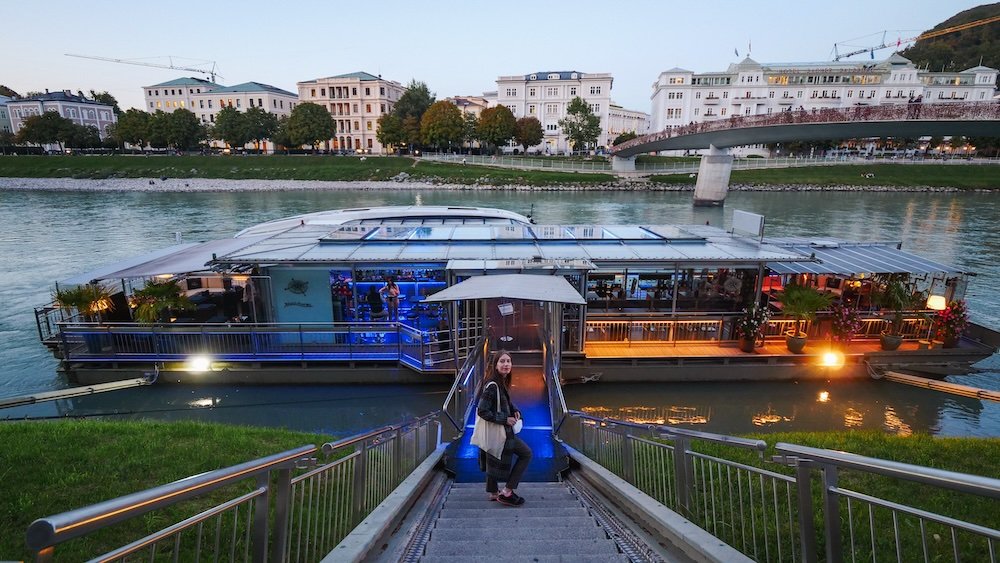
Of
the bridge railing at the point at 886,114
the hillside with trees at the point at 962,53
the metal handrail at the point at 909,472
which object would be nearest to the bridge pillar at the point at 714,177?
the bridge railing at the point at 886,114

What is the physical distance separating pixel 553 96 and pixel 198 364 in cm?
11748

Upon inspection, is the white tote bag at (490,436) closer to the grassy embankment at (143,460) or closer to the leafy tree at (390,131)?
the grassy embankment at (143,460)

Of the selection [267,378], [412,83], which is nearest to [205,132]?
[412,83]

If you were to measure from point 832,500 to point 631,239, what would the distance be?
1338cm

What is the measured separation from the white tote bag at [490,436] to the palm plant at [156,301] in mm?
11467

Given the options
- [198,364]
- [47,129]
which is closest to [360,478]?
[198,364]

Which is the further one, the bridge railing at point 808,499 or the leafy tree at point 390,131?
the leafy tree at point 390,131

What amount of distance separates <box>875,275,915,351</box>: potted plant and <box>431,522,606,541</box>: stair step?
1269cm

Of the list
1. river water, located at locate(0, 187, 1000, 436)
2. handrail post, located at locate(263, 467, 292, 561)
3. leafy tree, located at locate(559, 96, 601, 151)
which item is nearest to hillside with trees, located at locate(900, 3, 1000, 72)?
leafy tree, located at locate(559, 96, 601, 151)

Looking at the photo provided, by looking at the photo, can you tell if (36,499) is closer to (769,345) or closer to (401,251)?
(401,251)

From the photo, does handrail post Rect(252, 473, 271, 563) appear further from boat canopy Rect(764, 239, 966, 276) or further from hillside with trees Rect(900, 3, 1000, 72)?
hillside with trees Rect(900, 3, 1000, 72)

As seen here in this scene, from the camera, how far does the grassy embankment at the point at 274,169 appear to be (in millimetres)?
72125

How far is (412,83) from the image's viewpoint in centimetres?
11250

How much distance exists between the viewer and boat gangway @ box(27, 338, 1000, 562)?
2.44 meters
